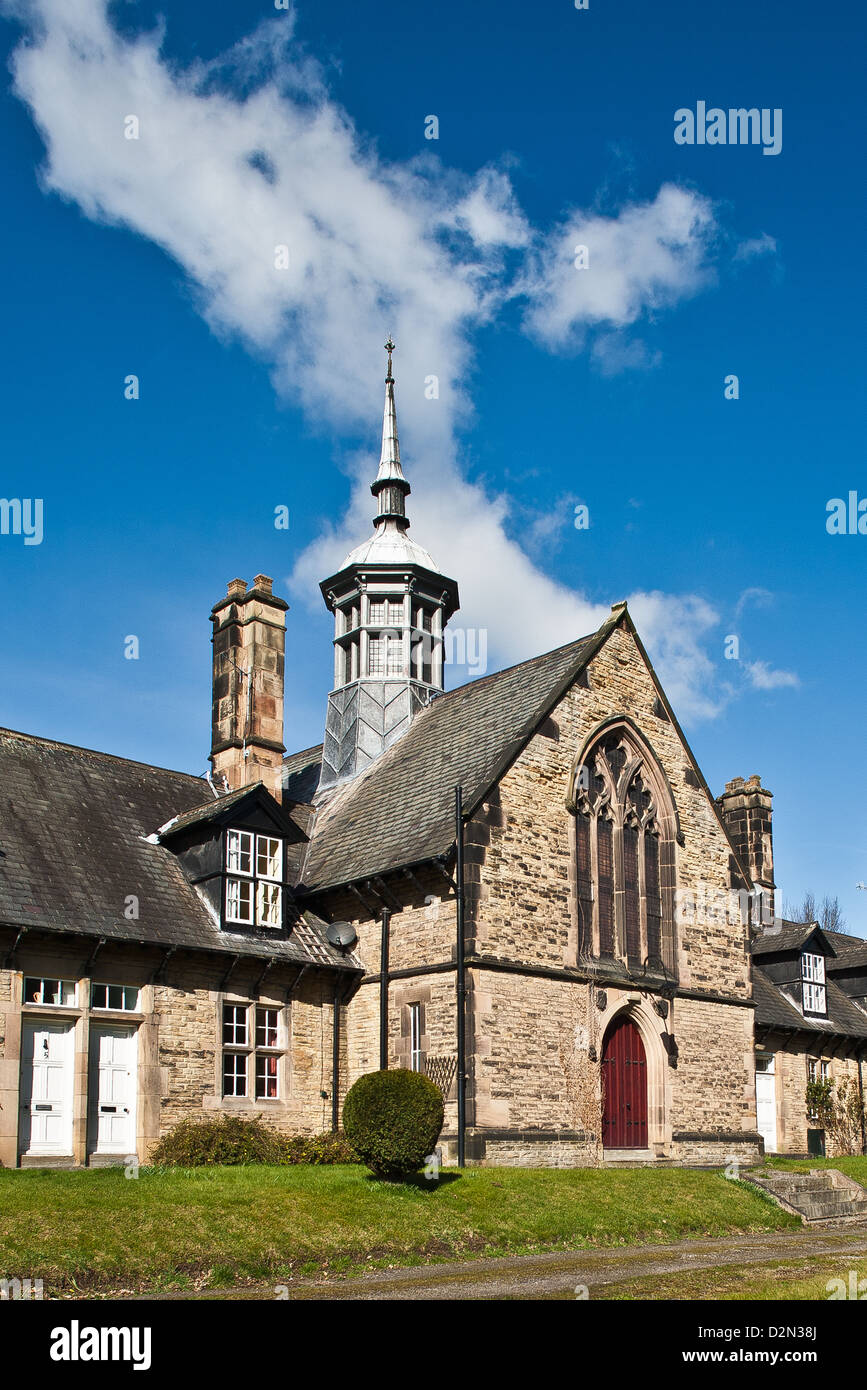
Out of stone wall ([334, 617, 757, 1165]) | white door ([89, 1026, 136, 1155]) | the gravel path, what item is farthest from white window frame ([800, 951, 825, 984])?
white door ([89, 1026, 136, 1155])

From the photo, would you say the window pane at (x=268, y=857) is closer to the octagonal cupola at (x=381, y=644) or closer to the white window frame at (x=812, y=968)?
the octagonal cupola at (x=381, y=644)

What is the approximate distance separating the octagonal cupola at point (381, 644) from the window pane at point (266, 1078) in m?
9.49

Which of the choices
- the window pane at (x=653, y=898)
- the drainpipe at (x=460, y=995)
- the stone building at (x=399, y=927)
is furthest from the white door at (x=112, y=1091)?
the window pane at (x=653, y=898)

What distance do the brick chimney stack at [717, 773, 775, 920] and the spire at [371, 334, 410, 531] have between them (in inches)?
536

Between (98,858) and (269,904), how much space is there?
135 inches

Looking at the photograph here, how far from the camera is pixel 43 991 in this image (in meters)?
20.4

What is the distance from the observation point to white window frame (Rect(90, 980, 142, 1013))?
21031 mm

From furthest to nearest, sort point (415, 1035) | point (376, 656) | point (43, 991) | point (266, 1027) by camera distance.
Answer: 1. point (376, 656)
2. point (266, 1027)
3. point (415, 1035)
4. point (43, 991)

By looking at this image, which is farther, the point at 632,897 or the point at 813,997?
the point at 813,997

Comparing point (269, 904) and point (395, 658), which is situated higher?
point (395, 658)

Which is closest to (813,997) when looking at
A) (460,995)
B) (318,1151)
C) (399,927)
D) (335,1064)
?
(399,927)

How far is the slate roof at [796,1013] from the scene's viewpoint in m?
34.2

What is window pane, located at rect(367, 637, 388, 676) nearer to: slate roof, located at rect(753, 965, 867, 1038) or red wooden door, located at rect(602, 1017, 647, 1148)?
red wooden door, located at rect(602, 1017, 647, 1148)

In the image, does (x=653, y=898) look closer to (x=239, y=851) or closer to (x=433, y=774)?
(x=433, y=774)
